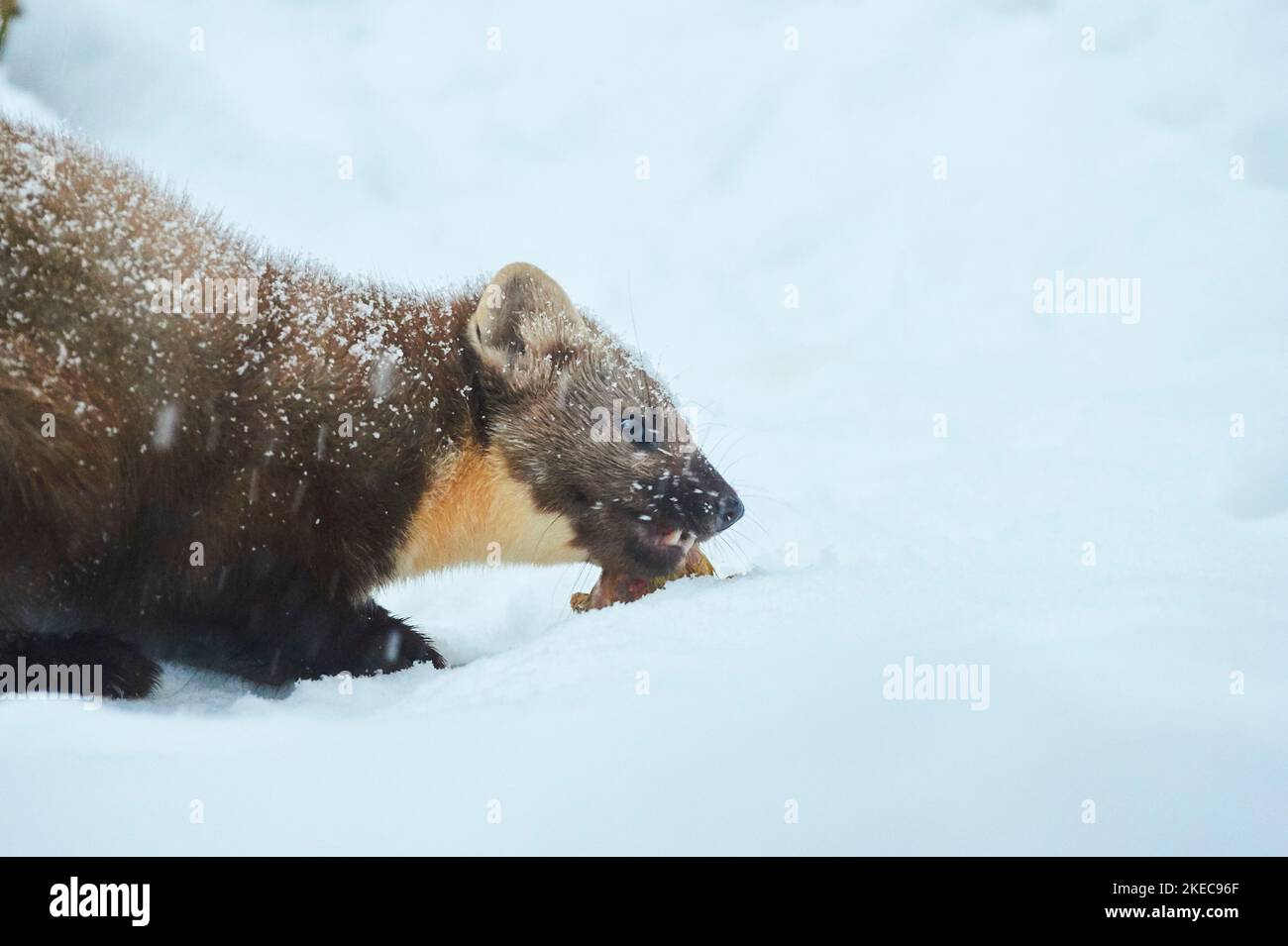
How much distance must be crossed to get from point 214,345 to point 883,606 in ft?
7.03

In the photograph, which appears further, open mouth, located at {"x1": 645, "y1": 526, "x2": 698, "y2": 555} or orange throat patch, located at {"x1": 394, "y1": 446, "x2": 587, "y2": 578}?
open mouth, located at {"x1": 645, "y1": 526, "x2": 698, "y2": 555}

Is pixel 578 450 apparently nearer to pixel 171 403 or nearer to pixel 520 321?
pixel 520 321

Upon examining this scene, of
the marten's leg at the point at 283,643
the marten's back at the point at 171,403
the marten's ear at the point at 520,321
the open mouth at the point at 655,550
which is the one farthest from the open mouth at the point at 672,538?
the marten's leg at the point at 283,643

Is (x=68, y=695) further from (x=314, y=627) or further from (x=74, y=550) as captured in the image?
(x=314, y=627)

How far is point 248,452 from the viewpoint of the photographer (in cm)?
328

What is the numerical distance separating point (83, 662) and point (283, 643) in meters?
0.58

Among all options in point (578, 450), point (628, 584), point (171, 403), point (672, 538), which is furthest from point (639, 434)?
point (171, 403)

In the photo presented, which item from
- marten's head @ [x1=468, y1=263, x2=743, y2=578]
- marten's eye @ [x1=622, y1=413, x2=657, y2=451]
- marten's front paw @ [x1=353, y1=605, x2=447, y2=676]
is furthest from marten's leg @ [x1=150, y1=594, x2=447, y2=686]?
marten's eye @ [x1=622, y1=413, x2=657, y2=451]

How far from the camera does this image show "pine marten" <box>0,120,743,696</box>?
10.1 feet

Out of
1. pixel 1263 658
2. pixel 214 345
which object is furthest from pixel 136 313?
pixel 1263 658

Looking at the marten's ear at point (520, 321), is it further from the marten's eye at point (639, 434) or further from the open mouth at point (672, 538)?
the open mouth at point (672, 538)

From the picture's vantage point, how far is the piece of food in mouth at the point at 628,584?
4.14 metres

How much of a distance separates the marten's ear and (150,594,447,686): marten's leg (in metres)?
1.08

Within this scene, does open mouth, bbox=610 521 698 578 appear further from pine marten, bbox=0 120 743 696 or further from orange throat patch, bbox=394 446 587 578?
orange throat patch, bbox=394 446 587 578
